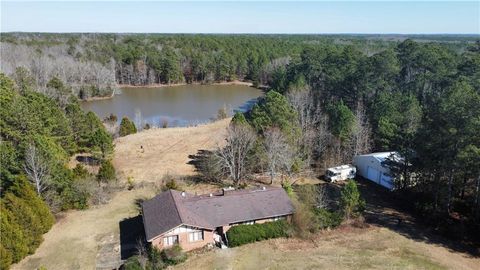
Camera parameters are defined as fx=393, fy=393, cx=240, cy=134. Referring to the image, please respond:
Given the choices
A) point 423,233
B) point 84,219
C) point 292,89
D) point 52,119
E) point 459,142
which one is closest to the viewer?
point 459,142

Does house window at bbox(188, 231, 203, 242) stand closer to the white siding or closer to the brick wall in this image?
the brick wall

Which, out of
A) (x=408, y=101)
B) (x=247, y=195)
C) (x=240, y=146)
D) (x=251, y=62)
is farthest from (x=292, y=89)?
(x=251, y=62)

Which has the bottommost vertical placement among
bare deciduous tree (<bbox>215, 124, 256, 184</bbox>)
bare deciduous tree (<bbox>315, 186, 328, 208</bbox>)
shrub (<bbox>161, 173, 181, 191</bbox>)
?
shrub (<bbox>161, 173, 181, 191</bbox>)

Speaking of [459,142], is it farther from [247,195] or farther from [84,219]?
[84,219]

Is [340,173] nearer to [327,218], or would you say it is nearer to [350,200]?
[350,200]

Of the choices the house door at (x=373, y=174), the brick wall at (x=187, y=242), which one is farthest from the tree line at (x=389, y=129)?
the brick wall at (x=187, y=242)

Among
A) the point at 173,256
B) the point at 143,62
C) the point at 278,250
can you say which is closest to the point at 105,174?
the point at 173,256

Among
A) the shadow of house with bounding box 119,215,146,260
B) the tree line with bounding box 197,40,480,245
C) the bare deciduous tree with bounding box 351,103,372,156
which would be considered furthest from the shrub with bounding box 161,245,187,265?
the bare deciduous tree with bounding box 351,103,372,156
